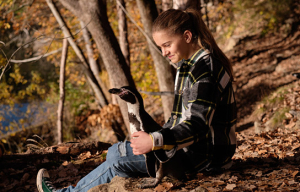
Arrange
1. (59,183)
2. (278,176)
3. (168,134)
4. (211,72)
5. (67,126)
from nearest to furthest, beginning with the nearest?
(168,134) < (211,72) < (278,176) < (59,183) < (67,126)

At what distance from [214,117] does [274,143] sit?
2.32m

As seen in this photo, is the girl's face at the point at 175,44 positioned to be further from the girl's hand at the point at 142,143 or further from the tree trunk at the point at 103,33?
the tree trunk at the point at 103,33

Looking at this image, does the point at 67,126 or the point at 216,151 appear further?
the point at 67,126

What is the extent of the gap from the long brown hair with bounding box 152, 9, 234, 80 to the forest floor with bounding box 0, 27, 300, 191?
103 cm

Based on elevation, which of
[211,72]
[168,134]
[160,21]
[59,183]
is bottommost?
[59,183]

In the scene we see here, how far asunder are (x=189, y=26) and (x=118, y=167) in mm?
1402

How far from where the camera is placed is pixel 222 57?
7.52 ft

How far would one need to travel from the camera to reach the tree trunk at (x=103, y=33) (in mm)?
4848

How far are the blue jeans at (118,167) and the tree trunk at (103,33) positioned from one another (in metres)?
2.67

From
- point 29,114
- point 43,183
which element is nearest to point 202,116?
point 43,183

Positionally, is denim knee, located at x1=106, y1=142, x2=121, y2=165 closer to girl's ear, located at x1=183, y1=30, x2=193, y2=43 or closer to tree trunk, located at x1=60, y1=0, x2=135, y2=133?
girl's ear, located at x1=183, y1=30, x2=193, y2=43

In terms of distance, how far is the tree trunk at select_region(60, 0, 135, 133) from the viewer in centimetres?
485

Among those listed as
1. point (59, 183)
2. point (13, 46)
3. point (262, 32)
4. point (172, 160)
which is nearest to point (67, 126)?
point (59, 183)

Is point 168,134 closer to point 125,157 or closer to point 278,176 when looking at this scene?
point 125,157
